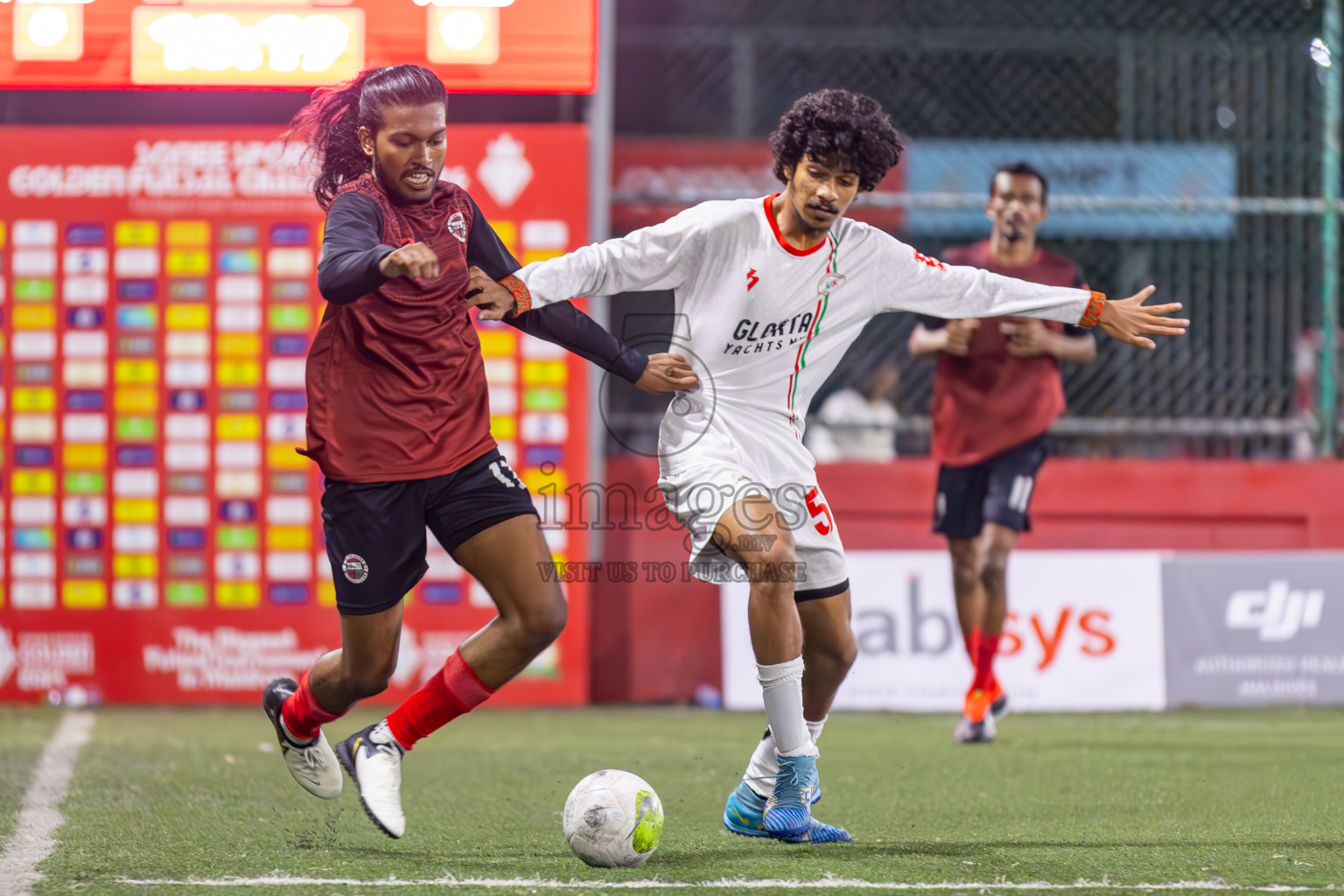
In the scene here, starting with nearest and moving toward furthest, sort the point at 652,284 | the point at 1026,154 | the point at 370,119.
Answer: the point at 370,119 < the point at 652,284 < the point at 1026,154

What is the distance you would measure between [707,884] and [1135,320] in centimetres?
200

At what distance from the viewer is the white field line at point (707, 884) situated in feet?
11.1

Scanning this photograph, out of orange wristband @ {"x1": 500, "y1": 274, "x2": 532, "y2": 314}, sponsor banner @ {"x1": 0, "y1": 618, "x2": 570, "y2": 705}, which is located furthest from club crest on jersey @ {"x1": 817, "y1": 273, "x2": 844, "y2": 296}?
sponsor banner @ {"x1": 0, "y1": 618, "x2": 570, "y2": 705}

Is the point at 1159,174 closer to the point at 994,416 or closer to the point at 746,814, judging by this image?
the point at 994,416

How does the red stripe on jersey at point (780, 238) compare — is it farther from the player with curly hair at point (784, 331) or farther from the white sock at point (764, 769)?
the white sock at point (764, 769)

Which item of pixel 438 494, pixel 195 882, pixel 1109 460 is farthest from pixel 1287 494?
pixel 195 882

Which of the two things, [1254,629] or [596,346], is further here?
[1254,629]

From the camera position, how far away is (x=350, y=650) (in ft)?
13.5

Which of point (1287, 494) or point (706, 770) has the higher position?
point (1287, 494)

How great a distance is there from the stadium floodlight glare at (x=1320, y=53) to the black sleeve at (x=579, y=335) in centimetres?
610

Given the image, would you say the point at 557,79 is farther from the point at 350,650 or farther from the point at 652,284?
the point at 350,650

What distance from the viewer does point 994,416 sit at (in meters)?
6.68

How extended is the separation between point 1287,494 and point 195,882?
22.0 feet

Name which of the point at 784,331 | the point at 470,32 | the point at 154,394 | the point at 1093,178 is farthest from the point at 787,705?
the point at 1093,178
